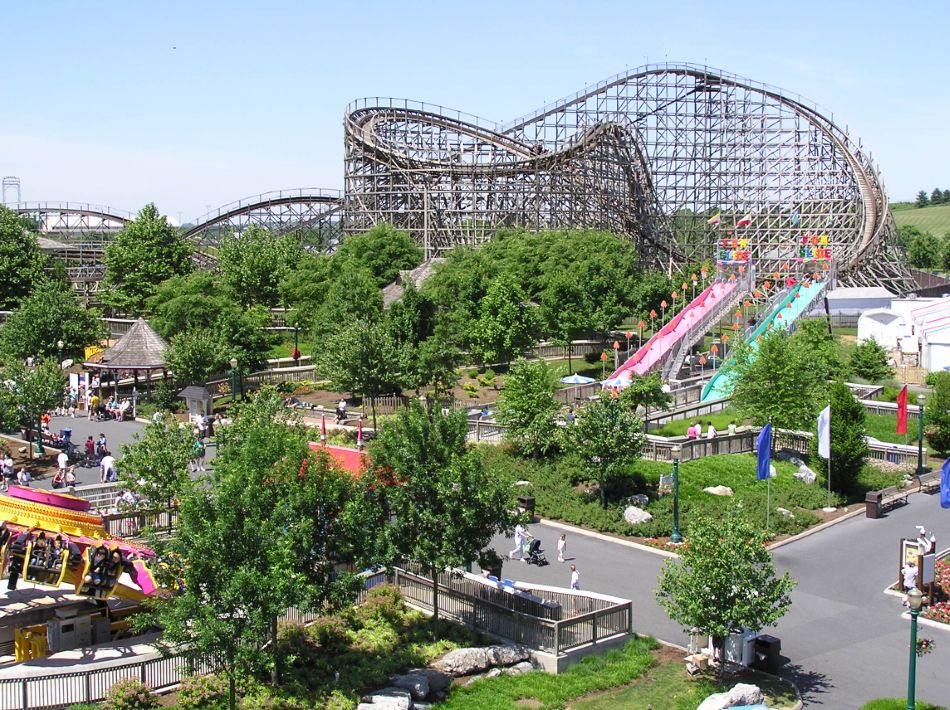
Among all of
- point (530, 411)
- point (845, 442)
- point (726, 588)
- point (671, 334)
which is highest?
point (671, 334)

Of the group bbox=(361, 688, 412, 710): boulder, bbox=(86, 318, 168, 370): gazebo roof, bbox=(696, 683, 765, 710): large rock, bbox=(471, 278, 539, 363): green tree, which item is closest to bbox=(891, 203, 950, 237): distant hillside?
bbox=(471, 278, 539, 363): green tree

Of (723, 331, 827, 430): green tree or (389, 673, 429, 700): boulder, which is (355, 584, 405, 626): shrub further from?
(723, 331, 827, 430): green tree

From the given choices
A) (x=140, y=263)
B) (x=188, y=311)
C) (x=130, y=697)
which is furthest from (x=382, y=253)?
(x=130, y=697)

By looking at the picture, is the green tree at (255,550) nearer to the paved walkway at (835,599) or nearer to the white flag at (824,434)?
the paved walkway at (835,599)

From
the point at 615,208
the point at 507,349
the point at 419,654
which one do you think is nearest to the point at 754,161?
the point at 615,208

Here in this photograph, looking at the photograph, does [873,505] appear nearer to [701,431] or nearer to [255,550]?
[701,431]

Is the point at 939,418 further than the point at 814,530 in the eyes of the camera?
Yes
